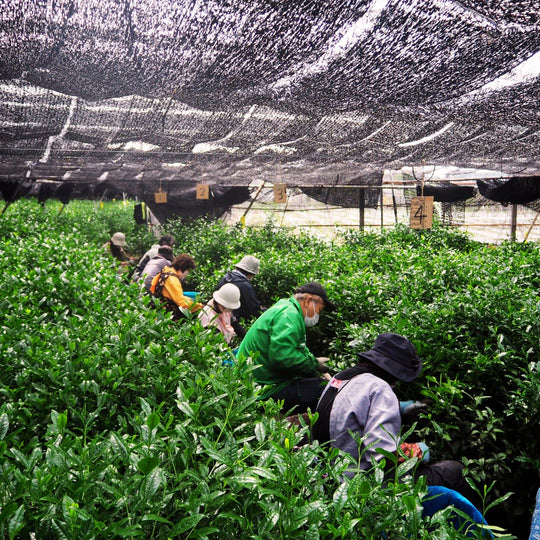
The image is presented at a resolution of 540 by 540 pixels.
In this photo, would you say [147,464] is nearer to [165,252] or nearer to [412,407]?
[412,407]

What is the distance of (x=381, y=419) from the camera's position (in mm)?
2461

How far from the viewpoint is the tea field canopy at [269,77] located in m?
2.55

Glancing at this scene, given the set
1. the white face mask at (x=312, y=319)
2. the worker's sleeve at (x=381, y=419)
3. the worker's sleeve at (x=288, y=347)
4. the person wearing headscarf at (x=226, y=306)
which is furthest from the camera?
the person wearing headscarf at (x=226, y=306)

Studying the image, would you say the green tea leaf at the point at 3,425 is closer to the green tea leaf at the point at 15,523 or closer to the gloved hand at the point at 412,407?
the green tea leaf at the point at 15,523

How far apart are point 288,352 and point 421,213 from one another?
4006mm

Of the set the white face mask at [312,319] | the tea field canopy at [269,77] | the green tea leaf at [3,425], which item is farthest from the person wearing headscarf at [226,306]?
the green tea leaf at [3,425]

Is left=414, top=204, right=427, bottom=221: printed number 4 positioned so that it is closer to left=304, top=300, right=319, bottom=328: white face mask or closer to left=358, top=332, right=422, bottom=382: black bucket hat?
left=304, top=300, right=319, bottom=328: white face mask

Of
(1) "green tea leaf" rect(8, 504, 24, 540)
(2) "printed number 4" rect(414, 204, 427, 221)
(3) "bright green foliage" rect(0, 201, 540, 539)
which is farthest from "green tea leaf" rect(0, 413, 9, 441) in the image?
(2) "printed number 4" rect(414, 204, 427, 221)

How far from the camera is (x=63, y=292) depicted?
384 centimetres

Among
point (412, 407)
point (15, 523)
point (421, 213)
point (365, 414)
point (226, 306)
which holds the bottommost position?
point (412, 407)

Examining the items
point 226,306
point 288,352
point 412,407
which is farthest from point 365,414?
point 226,306

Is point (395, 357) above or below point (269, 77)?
below

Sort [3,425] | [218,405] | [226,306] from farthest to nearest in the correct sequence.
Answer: [226,306] → [218,405] → [3,425]

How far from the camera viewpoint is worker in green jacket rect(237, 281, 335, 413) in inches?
145
